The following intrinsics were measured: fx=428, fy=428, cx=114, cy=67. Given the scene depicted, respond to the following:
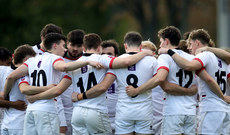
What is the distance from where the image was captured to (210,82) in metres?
8.29

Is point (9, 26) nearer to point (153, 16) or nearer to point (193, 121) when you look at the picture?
point (153, 16)

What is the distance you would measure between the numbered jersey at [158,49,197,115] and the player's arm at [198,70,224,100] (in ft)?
0.70

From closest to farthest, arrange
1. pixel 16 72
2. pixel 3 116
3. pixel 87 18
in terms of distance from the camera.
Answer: pixel 16 72
pixel 3 116
pixel 87 18

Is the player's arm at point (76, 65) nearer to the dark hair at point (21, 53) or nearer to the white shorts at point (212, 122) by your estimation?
the dark hair at point (21, 53)

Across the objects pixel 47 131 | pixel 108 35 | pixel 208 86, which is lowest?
pixel 47 131

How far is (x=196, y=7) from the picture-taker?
116 feet

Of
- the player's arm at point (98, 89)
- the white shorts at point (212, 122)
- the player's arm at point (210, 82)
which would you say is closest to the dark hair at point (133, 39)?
the player's arm at point (98, 89)

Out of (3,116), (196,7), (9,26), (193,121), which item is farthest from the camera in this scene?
(196,7)

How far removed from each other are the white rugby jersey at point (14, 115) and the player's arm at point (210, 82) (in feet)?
12.5

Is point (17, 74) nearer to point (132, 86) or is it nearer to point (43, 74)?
point (43, 74)

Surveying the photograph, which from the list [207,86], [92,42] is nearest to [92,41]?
[92,42]

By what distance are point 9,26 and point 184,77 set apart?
2492cm

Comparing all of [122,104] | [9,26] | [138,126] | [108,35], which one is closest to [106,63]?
[122,104]

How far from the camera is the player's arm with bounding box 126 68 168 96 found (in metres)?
8.11
